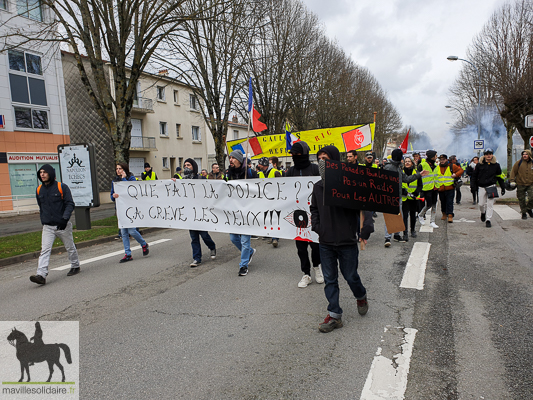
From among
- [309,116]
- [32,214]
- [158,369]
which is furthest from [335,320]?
[309,116]

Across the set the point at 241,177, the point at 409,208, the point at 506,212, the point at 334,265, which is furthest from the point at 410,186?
the point at 506,212

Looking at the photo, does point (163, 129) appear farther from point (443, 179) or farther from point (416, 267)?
point (416, 267)

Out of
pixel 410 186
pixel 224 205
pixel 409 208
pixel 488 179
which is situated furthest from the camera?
pixel 488 179

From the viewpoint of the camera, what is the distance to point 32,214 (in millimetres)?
19922

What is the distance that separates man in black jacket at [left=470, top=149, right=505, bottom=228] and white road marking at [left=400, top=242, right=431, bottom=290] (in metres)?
2.91

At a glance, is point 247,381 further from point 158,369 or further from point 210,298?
point 210,298

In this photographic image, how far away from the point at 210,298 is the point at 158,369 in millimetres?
1792

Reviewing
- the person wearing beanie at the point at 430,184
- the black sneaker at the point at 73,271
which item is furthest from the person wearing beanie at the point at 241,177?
the person wearing beanie at the point at 430,184

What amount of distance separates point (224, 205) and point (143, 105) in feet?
89.9

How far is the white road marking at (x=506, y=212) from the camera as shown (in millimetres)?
10917

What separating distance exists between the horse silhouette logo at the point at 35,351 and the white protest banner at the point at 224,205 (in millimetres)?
3251

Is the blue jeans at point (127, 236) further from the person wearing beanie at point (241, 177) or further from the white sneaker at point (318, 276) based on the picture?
the white sneaker at point (318, 276)

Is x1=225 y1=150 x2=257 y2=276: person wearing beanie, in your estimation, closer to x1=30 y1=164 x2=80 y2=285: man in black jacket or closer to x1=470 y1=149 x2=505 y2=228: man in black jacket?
x1=30 y1=164 x2=80 y2=285: man in black jacket

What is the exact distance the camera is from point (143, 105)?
31234 millimetres
